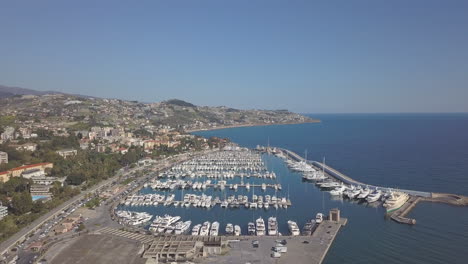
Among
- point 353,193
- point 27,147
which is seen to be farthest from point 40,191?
point 353,193

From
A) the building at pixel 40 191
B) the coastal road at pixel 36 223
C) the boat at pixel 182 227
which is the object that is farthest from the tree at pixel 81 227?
the building at pixel 40 191

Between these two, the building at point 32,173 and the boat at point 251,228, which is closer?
the boat at point 251,228

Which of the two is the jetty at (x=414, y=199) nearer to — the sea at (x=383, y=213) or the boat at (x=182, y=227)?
the sea at (x=383, y=213)

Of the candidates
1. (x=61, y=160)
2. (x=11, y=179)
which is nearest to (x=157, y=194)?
(x=11, y=179)

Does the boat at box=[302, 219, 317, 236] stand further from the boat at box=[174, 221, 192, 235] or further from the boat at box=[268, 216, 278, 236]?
the boat at box=[174, 221, 192, 235]

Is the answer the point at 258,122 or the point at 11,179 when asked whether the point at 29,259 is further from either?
the point at 258,122

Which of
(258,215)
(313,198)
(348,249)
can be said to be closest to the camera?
(348,249)
